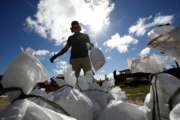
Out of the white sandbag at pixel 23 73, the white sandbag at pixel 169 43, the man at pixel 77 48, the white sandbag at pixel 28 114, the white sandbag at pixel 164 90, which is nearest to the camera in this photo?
the white sandbag at pixel 28 114

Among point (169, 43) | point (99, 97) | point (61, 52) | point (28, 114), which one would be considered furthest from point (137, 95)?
point (28, 114)

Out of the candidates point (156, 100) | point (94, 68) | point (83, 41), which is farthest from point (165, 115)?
point (83, 41)

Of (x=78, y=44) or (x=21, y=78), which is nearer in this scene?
(x=21, y=78)

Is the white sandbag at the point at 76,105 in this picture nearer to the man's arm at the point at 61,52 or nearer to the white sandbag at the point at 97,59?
the white sandbag at the point at 97,59

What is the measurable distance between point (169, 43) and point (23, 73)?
76 cm

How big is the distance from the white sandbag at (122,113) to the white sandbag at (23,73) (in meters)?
0.46

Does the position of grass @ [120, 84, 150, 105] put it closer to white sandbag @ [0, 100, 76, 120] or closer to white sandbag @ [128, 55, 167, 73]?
white sandbag @ [128, 55, 167, 73]

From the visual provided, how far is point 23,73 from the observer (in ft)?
3.83

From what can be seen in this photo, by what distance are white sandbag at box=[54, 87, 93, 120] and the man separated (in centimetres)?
227

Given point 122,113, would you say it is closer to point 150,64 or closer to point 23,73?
point 150,64

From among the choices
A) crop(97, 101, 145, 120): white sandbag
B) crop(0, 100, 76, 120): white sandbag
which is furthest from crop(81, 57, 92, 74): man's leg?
crop(0, 100, 76, 120): white sandbag

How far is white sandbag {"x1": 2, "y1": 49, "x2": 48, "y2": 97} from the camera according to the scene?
3.75 feet

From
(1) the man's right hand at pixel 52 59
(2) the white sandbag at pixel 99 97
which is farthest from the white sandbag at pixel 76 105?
(1) the man's right hand at pixel 52 59

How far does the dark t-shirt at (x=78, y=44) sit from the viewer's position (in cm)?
412
